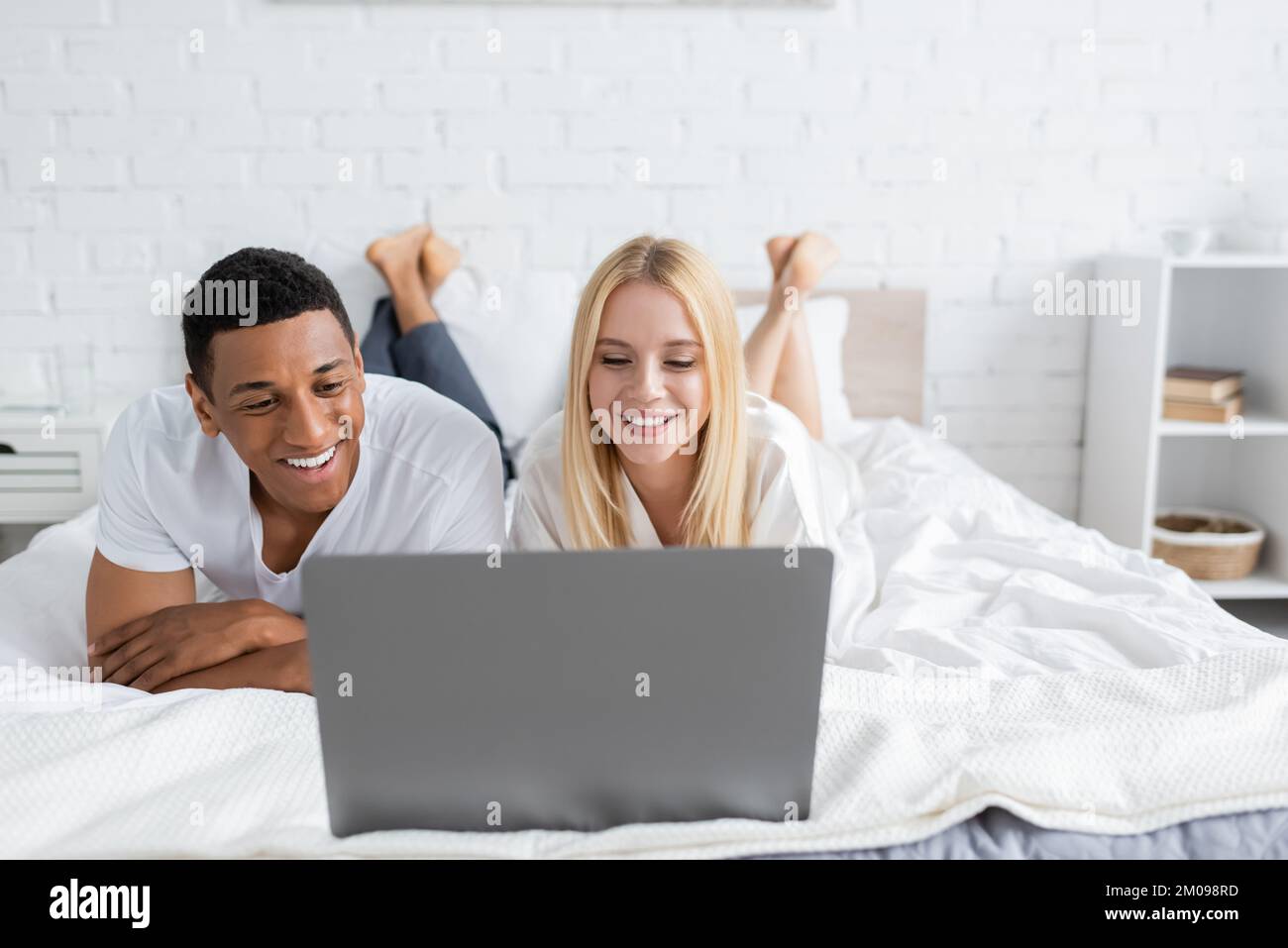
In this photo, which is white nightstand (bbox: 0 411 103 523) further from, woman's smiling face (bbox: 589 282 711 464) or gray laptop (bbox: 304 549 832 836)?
gray laptop (bbox: 304 549 832 836)

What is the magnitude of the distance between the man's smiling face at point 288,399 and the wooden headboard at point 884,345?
180 cm

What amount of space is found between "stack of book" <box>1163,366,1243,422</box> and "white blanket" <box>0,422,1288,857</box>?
1.42m

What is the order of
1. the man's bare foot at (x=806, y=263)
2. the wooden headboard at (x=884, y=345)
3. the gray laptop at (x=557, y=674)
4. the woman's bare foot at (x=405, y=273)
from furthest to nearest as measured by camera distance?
the wooden headboard at (x=884, y=345) < the woman's bare foot at (x=405, y=273) < the man's bare foot at (x=806, y=263) < the gray laptop at (x=557, y=674)

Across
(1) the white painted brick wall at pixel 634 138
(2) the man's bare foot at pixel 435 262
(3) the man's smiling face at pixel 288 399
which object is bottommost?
(3) the man's smiling face at pixel 288 399

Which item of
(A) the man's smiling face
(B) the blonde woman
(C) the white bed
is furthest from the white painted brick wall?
(A) the man's smiling face

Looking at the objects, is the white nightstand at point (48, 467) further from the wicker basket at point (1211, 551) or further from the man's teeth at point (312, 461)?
the wicker basket at point (1211, 551)

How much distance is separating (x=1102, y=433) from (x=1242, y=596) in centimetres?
53

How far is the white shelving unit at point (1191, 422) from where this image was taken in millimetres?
2705

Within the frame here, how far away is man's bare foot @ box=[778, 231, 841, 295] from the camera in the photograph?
2.42m

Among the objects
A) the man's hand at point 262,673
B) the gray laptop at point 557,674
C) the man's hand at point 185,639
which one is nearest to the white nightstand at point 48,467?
the man's hand at point 185,639

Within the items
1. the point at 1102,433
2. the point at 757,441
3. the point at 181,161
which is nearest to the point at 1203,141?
the point at 1102,433
